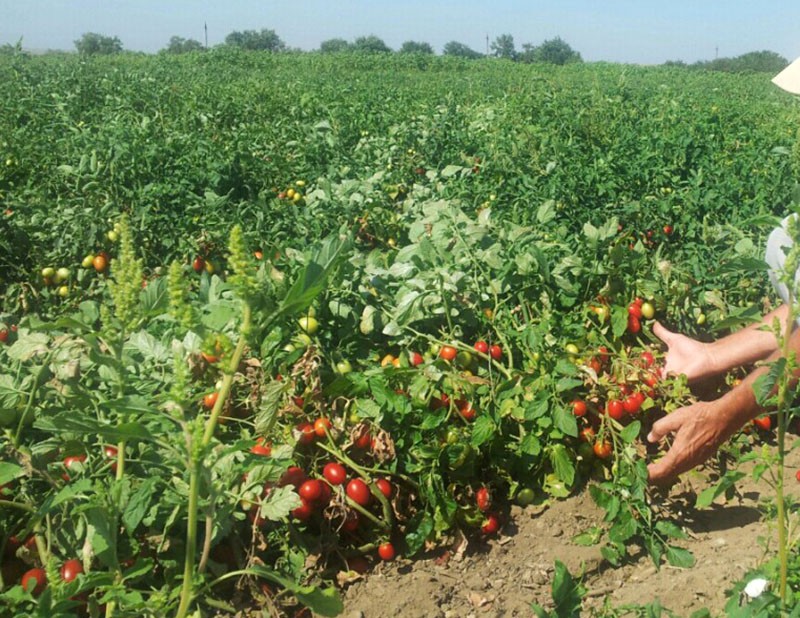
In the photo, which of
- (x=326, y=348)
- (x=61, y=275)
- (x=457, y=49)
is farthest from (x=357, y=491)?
(x=457, y=49)

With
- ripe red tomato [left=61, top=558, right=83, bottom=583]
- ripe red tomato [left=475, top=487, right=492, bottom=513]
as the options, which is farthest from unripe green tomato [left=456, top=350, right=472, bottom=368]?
ripe red tomato [left=61, top=558, right=83, bottom=583]

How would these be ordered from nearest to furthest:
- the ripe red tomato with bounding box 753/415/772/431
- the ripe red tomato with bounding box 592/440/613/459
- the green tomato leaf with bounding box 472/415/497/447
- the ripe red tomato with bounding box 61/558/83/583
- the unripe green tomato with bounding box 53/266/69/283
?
the ripe red tomato with bounding box 61/558/83/583, the green tomato leaf with bounding box 472/415/497/447, the ripe red tomato with bounding box 592/440/613/459, the ripe red tomato with bounding box 753/415/772/431, the unripe green tomato with bounding box 53/266/69/283

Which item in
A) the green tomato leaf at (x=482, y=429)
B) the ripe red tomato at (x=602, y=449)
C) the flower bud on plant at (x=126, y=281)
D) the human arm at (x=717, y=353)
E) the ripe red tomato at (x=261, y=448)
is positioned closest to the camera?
the flower bud on plant at (x=126, y=281)

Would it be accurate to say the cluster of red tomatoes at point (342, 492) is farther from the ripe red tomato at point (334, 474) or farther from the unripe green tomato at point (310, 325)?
the unripe green tomato at point (310, 325)

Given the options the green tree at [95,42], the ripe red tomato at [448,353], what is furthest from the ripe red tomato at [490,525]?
the green tree at [95,42]

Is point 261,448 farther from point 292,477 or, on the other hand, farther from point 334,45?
point 334,45

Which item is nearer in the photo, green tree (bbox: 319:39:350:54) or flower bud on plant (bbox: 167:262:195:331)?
flower bud on plant (bbox: 167:262:195:331)

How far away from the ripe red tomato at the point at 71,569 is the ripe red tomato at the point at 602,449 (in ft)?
4.97

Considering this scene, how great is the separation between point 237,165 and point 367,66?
17.1 meters

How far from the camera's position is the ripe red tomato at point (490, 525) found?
2361mm

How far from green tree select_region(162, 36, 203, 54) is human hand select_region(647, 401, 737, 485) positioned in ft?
85.7

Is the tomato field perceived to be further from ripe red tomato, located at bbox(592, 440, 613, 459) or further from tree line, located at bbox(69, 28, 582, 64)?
tree line, located at bbox(69, 28, 582, 64)

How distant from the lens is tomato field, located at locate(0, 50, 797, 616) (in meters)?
1.55

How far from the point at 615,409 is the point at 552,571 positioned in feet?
1.89
